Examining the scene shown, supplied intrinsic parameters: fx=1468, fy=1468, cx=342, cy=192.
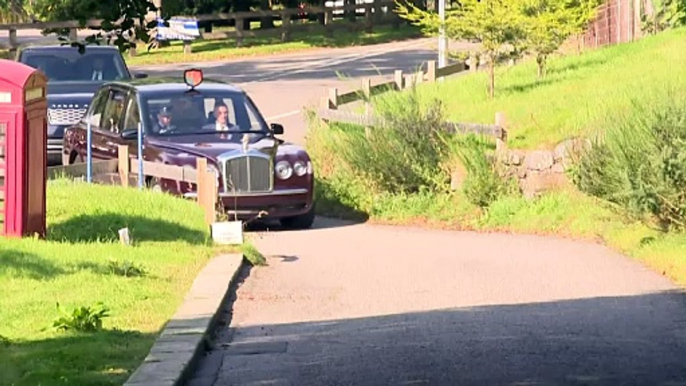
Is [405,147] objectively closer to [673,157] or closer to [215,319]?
[673,157]

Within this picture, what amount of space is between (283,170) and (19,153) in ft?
16.7

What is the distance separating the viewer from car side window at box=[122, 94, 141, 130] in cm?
1827

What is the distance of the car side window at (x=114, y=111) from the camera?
1877 centimetres

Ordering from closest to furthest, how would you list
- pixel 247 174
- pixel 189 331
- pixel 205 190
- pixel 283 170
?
pixel 189 331 → pixel 205 190 → pixel 247 174 → pixel 283 170

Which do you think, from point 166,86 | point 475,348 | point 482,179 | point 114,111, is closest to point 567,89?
point 482,179

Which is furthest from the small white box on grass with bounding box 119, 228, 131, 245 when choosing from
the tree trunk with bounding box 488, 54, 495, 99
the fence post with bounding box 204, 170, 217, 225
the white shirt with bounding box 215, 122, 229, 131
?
the tree trunk with bounding box 488, 54, 495, 99

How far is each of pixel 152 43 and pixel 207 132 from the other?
28.9ft

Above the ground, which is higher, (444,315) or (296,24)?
(296,24)

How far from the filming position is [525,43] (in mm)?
23016

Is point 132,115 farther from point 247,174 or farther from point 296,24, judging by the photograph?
point 296,24

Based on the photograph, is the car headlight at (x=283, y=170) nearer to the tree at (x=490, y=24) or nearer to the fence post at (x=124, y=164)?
the fence post at (x=124, y=164)

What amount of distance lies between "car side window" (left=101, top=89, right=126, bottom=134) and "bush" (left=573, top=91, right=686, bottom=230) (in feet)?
21.1

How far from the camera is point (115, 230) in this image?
1398cm

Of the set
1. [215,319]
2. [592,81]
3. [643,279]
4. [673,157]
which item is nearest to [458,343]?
[215,319]
